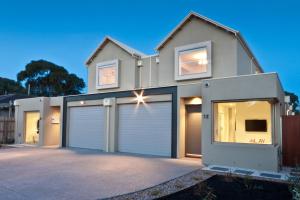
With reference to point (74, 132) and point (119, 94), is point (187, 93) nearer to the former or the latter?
point (119, 94)

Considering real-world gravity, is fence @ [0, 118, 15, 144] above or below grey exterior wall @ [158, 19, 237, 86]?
below

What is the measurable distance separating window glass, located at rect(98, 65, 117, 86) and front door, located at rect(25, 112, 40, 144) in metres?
5.56

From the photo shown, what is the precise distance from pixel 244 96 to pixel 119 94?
700 cm

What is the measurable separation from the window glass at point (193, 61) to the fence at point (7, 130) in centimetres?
1394

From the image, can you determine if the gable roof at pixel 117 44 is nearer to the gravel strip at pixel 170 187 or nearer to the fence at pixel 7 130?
the fence at pixel 7 130

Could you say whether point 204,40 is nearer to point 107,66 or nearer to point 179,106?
point 179,106

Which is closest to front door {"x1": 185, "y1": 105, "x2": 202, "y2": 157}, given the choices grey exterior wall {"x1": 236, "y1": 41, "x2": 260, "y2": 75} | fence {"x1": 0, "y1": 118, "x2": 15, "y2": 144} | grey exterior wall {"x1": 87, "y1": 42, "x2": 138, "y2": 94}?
grey exterior wall {"x1": 236, "y1": 41, "x2": 260, "y2": 75}

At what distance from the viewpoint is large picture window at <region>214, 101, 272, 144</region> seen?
959 cm

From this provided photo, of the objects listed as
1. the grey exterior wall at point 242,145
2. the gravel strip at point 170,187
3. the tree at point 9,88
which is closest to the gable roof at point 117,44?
the grey exterior wall at point 242,145

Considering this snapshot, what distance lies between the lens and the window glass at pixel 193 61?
42.5 feet

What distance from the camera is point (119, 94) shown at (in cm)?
1376

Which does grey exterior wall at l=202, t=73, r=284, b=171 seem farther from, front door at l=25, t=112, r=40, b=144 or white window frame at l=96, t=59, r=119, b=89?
front door at l=25, t=112, r=40, b=144

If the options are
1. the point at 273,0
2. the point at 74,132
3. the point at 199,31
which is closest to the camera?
the point at 199,31

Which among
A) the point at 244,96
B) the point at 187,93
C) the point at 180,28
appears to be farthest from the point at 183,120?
the point at 180,28
